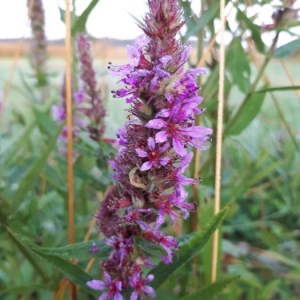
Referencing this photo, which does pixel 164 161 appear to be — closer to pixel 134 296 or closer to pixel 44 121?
pixel 134 296

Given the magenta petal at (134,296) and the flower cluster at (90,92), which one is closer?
the magenta petal at (134,296)

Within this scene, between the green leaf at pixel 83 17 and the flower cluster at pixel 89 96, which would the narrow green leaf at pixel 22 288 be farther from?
the green leaf at pixel 83 17

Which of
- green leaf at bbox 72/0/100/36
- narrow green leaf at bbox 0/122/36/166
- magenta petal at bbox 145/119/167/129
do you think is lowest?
narrow green leaf at bbox 0/122/36/166

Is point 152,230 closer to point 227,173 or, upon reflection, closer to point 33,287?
point 33,287

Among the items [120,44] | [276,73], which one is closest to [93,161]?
[120,44]

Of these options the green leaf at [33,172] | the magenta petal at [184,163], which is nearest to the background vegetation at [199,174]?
the green leaf at [33,172]

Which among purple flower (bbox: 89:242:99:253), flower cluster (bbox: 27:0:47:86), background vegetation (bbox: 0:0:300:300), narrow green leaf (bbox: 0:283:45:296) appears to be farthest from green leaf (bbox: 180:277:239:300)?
flower cluster (bbox: 27:0:47:86)

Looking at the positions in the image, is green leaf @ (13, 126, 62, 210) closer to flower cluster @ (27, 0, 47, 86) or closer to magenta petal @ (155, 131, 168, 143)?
magenta petal @ (155, 131, 168, 143)
